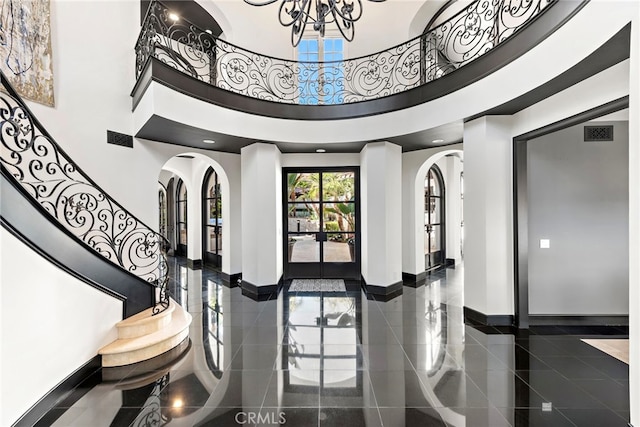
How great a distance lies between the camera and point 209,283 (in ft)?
20.3

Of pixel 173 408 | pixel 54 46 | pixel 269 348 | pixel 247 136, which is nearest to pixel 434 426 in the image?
pixel 269 348

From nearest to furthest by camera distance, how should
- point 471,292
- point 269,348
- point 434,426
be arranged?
point 434,426 < point 269,348 < point 471,292

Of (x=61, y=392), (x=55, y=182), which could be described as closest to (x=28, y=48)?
(x=55, y=182)

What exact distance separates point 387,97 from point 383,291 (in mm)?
3499

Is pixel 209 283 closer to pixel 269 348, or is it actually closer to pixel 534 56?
pixel 269 348

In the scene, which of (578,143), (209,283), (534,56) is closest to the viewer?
(534,56)

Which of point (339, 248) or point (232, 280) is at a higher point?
point (339, 248)

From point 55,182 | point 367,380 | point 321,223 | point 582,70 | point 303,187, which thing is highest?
point 582,70

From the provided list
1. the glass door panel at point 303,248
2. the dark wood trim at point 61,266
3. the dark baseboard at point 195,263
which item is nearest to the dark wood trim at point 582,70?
the glass door panel at point 303,248

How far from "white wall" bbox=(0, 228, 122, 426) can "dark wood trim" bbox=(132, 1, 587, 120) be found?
2701 mm

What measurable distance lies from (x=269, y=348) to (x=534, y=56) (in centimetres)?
427

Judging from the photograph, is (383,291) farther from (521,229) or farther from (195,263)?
(195,263)

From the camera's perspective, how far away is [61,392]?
2.42 meters

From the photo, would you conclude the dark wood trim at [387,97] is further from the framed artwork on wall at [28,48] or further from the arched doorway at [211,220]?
the arched doorway at [211,220]
